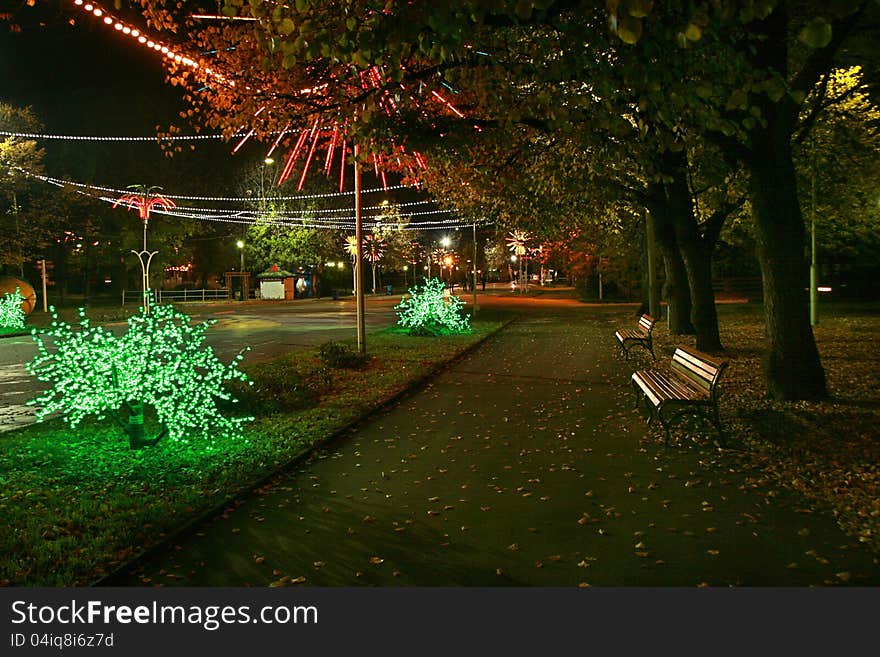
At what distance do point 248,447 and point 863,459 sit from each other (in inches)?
257

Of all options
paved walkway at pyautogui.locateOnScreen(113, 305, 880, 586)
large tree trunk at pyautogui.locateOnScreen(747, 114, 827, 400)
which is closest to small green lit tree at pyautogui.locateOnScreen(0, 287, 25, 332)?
paved walkway at pyautogui.locateOnScreen(113, 305, 880, 586)

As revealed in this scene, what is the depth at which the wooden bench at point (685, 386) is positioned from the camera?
8.51 metres

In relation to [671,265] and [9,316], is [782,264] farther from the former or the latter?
[9,316]

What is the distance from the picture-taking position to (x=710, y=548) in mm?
5277

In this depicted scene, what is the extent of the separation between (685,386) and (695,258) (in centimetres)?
909

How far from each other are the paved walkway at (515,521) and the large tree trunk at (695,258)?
8.37 metres

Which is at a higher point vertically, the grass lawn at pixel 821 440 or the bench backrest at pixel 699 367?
the bench backrest at pixel 699 367

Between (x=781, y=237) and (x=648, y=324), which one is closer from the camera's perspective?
(x=781, y=237)

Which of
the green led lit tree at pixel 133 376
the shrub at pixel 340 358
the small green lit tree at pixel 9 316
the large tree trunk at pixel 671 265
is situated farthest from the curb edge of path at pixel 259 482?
the small green lit tree at pixel 9 316

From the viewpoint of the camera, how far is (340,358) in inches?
631

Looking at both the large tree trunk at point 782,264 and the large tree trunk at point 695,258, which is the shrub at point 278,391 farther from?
the large tree trunk at point 695,258

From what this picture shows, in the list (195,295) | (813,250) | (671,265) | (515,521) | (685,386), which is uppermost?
(813,250)

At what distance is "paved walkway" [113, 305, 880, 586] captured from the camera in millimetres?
4902

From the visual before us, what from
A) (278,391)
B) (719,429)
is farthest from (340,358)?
(719,429)
